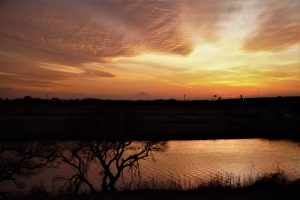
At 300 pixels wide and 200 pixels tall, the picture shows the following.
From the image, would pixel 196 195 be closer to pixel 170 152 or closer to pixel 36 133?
pixel 170 152

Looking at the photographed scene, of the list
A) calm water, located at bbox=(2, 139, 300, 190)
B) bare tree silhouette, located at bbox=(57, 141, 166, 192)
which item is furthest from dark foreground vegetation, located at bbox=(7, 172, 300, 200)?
calm water, located at bbox=(2, 139, 300, 190)

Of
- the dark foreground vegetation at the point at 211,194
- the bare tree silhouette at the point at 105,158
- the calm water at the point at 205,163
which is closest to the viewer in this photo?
the dark foreground vegetation at the point at 211,194

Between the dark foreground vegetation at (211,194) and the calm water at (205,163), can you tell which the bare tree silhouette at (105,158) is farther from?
the dark foreground vegetation at (211,194)

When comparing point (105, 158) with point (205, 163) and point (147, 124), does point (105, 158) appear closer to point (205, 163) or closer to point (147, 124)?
point (205, 163)

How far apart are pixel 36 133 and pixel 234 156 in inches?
1496

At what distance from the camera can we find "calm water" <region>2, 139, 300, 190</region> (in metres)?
33.2

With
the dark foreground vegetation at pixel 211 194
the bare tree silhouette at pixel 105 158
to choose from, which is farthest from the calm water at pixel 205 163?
the dark foreground vegetation at pixel 211 194

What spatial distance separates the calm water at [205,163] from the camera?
3316cm

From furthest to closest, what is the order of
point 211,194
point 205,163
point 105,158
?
point 205,163 → point 105,158 → point 211,194

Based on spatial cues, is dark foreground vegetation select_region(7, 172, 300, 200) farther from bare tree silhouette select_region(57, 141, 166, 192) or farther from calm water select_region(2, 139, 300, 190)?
calm water select_region(2, 139, 300, 190)

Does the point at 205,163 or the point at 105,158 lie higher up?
the point at 105,158

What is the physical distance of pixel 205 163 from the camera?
4238 cm

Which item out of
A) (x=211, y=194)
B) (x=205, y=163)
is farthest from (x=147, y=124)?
(x=211, y=194)

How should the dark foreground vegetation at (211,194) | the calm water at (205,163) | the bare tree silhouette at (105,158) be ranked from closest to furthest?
the dark foreground vegetation at (211,194) → the bare tree silhouette at (105,158) → the calm water at (205,163)
